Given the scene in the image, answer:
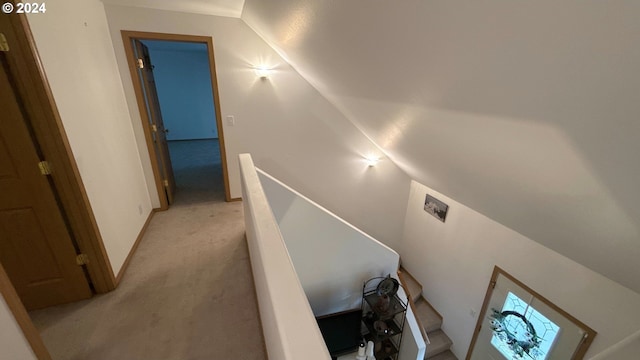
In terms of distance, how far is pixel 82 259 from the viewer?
1728 millimetres

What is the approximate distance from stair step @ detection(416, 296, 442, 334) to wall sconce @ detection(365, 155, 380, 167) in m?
2.80

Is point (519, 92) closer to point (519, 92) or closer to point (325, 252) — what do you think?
point (519, 92)

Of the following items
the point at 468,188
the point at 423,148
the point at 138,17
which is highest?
the point at 138,17

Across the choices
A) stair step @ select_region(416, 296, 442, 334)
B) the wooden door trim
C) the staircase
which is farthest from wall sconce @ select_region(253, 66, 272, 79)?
stair step @ select_region(416, 296, 442, 334)

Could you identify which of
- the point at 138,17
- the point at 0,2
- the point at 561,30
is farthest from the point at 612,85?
the point at 138,17

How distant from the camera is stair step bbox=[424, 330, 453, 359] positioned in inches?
161

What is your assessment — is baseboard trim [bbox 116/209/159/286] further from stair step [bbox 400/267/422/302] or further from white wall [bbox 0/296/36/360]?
stair step [bbox 400/267/422/302]

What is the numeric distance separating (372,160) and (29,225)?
3.95 metres

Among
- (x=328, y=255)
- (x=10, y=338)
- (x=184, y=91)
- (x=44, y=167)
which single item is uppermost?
(x=184, y=91)

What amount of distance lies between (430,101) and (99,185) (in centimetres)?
256

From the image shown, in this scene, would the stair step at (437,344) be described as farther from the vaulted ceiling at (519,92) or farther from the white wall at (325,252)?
the vaulted ceiling at (519,92)

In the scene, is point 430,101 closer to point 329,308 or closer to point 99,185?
point 99,185

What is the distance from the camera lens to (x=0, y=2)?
126 cm

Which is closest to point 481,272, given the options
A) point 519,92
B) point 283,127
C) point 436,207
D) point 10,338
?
point 436,207
